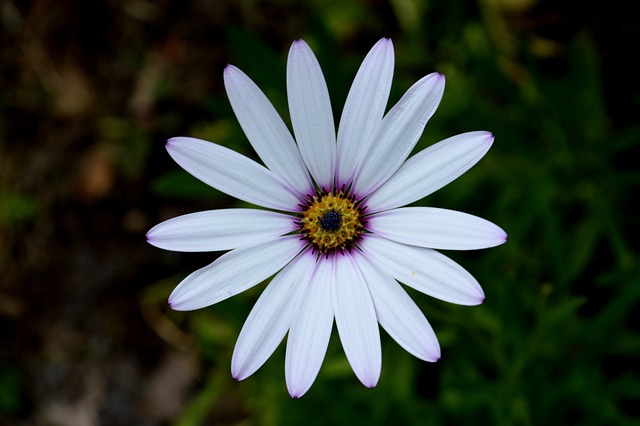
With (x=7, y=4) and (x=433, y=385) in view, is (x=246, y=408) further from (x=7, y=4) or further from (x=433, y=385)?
(x=7, y=4)

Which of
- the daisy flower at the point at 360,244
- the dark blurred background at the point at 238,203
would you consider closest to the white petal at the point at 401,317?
the daisy flower at the point at 360,244

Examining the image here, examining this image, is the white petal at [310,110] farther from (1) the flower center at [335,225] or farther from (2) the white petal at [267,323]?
(2) the white petal at [267,323]

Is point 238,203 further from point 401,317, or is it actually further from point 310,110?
point 401,317

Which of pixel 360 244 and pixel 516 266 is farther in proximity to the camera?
pixel 516 266

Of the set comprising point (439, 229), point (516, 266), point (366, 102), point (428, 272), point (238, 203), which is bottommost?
point (428, 272)

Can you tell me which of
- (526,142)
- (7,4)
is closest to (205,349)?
(526,142)

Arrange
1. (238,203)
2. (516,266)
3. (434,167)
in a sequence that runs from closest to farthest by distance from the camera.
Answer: (434,167)
(516,266)
(238,203)

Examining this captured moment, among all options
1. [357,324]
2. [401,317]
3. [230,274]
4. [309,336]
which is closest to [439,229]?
[401,317]
